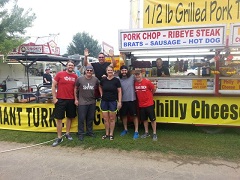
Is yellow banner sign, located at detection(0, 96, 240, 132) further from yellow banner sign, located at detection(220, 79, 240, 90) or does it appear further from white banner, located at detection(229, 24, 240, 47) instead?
white banner, located at detection(229, 24, 240, 47)

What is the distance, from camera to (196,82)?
19.8 feet

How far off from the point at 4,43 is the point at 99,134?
9201mm

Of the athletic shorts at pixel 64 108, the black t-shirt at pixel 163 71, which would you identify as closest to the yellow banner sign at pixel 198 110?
the black t-shirt at pixel 163 71

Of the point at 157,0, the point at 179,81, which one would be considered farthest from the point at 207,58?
the point at 157,0

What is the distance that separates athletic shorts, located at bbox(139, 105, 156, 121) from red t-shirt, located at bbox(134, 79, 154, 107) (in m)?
0.09

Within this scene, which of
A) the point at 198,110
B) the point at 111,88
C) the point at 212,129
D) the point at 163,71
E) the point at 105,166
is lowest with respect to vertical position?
the point at 105,166

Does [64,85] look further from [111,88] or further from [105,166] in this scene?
[105,166]

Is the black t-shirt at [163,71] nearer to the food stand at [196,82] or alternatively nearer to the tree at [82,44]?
the food stand at [196,82]

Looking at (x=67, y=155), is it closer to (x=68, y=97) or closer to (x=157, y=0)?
(x=68, y=97)

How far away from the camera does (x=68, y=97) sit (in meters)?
5.23

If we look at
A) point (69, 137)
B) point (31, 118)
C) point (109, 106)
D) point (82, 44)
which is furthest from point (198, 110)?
point (82, 44)

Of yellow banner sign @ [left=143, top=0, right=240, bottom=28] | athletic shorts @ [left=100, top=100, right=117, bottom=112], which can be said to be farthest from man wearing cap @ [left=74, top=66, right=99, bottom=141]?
yellow banner sign @ [left=143, top=0, right=240, bottom=28]

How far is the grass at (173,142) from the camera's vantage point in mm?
4488

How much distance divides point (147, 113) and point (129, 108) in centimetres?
44
